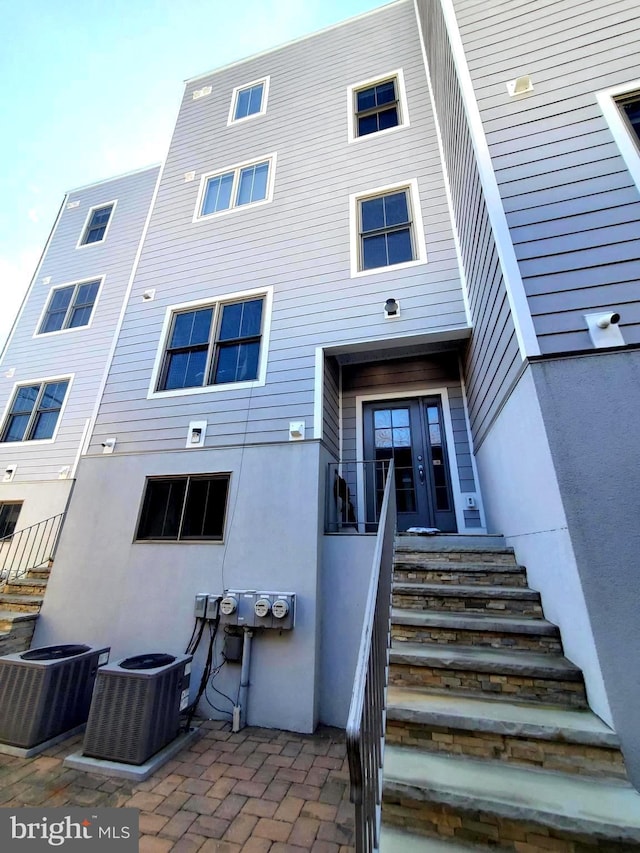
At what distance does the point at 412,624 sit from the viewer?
2.46 metres

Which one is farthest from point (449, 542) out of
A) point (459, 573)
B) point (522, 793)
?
point (522, 793)

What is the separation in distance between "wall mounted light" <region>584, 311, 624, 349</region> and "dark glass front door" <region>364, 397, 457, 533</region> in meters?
2.78

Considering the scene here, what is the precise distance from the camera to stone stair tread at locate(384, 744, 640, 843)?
1.34 m

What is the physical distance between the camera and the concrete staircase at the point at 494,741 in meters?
1.39

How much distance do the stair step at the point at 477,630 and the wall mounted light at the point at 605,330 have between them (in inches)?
73.1

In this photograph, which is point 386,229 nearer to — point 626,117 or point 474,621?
point 626,117

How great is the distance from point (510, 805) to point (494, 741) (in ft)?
1.08

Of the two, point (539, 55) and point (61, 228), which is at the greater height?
point (61, 228)

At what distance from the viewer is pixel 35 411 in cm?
→ 715

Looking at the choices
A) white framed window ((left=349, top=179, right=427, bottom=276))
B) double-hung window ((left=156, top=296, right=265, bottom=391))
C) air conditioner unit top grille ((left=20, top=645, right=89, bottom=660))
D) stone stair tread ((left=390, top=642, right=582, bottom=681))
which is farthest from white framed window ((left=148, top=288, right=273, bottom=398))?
stone stair tread ((left=390, top=642, right=582, bottom=681))

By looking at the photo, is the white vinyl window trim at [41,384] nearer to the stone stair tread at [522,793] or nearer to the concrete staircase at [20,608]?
Answer: the concrete staircase at [20,608]

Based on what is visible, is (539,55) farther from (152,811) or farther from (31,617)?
(31,617)

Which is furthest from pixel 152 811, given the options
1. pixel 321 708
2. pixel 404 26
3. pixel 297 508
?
pixel 404 26

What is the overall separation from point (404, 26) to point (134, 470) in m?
9.29
